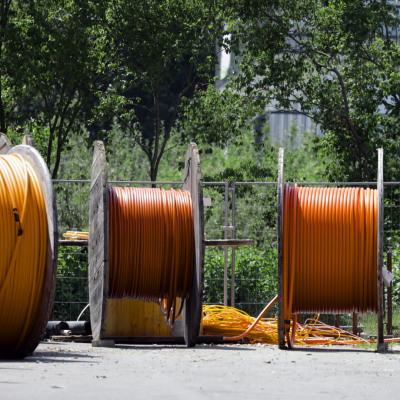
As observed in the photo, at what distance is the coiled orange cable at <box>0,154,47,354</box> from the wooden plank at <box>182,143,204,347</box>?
158 centimetres

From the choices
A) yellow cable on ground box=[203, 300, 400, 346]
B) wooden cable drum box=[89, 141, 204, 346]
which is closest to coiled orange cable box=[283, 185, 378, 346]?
yellow cable on ground box=[203, 300, 400, 346]

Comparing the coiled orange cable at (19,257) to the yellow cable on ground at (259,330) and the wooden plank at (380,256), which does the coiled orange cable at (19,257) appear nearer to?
the yellow cable on ground at (259,330)

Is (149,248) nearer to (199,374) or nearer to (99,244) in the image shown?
(99,244)

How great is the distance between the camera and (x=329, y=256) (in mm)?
6754

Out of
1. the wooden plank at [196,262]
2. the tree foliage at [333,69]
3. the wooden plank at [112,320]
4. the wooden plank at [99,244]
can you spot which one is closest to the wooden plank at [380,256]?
the wooden plank at [196,262]

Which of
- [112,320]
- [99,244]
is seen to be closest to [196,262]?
[99,244]

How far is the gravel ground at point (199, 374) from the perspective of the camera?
13.4 ft

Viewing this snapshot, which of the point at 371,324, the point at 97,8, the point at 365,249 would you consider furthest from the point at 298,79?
the point at 365,249

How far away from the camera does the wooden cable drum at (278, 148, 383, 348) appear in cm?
673

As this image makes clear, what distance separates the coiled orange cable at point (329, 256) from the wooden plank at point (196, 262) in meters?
0.84

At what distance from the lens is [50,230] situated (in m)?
5.79

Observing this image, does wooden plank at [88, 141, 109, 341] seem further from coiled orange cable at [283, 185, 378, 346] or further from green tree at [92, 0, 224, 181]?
green tree at [92, 0, 224, 181]

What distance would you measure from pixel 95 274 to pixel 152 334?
1398 mm

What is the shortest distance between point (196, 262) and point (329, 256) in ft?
4.41
